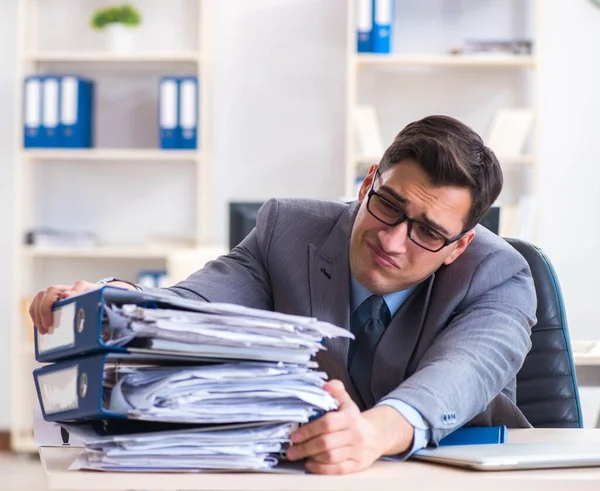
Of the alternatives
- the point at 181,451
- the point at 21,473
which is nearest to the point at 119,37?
the point at 21,473

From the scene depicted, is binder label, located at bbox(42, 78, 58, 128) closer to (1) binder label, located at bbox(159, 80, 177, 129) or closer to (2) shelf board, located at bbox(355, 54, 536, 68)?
(1) binder label, located at bbox(159, 80, 177, 129)

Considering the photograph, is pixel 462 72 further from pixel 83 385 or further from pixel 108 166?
pixel 83 385

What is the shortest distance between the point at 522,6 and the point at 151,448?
156 inches

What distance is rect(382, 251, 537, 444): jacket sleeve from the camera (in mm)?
1153

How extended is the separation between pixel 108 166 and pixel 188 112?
600 mm

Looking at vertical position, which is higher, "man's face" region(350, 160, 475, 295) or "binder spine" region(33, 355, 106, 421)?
"man's face" region(350, 160, 475, 295)

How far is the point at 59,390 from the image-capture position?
1.03 meters

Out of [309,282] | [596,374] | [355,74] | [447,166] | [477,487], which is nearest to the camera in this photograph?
[477,487]

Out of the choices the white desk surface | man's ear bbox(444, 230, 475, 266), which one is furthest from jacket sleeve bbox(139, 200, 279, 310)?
the white desk surface

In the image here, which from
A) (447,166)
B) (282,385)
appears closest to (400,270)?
(447,166)

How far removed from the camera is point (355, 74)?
4457 mm

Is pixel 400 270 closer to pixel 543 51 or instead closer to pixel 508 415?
pixel 508 415

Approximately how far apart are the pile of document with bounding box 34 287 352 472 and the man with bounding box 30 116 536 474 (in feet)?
0.59

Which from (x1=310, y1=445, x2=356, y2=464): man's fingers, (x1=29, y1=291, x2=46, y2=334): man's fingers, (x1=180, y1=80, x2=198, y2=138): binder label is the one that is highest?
(x1=180, y1=80, x2=198, y2=138): binder label
